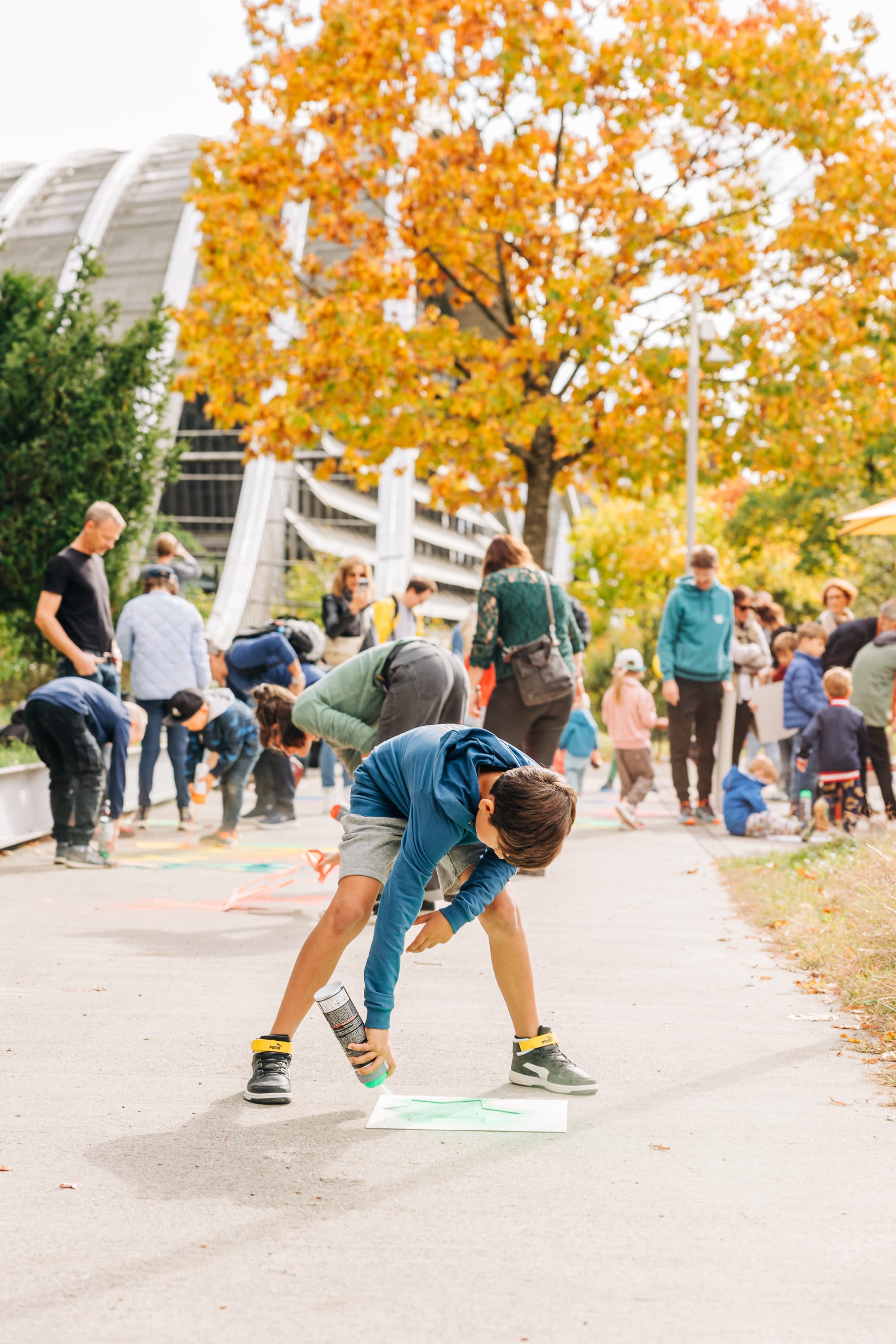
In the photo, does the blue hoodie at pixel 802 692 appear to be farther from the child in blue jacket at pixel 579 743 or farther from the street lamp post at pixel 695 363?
the street lamp post at pixel 695 363

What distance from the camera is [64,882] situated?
8.11 metres

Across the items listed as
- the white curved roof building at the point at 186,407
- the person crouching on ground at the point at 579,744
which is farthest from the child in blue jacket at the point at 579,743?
the white curved roof building at the point at 186,407

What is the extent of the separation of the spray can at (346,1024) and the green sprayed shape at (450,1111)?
380 mm

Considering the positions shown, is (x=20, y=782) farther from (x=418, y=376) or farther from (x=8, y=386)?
(x=418, y=376)

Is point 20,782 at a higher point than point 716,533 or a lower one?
lower

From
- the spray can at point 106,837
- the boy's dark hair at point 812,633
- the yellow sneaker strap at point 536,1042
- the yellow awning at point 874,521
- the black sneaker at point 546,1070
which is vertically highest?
the yellow awning at point 874,521

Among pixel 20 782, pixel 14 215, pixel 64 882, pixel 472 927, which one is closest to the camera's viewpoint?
pixel 472 927

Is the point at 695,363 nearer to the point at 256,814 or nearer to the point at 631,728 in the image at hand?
the point at 631,728

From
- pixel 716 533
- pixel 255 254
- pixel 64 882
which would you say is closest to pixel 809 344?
pixel 255 254

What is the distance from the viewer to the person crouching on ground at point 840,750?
10336mm

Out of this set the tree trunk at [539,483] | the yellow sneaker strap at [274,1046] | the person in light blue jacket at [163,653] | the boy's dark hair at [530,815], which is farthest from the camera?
the tree trunk at [539,483]

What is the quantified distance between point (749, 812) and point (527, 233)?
763 centimetres

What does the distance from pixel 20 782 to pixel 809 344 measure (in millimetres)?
10655

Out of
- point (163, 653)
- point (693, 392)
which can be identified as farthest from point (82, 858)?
point (693, 392)
